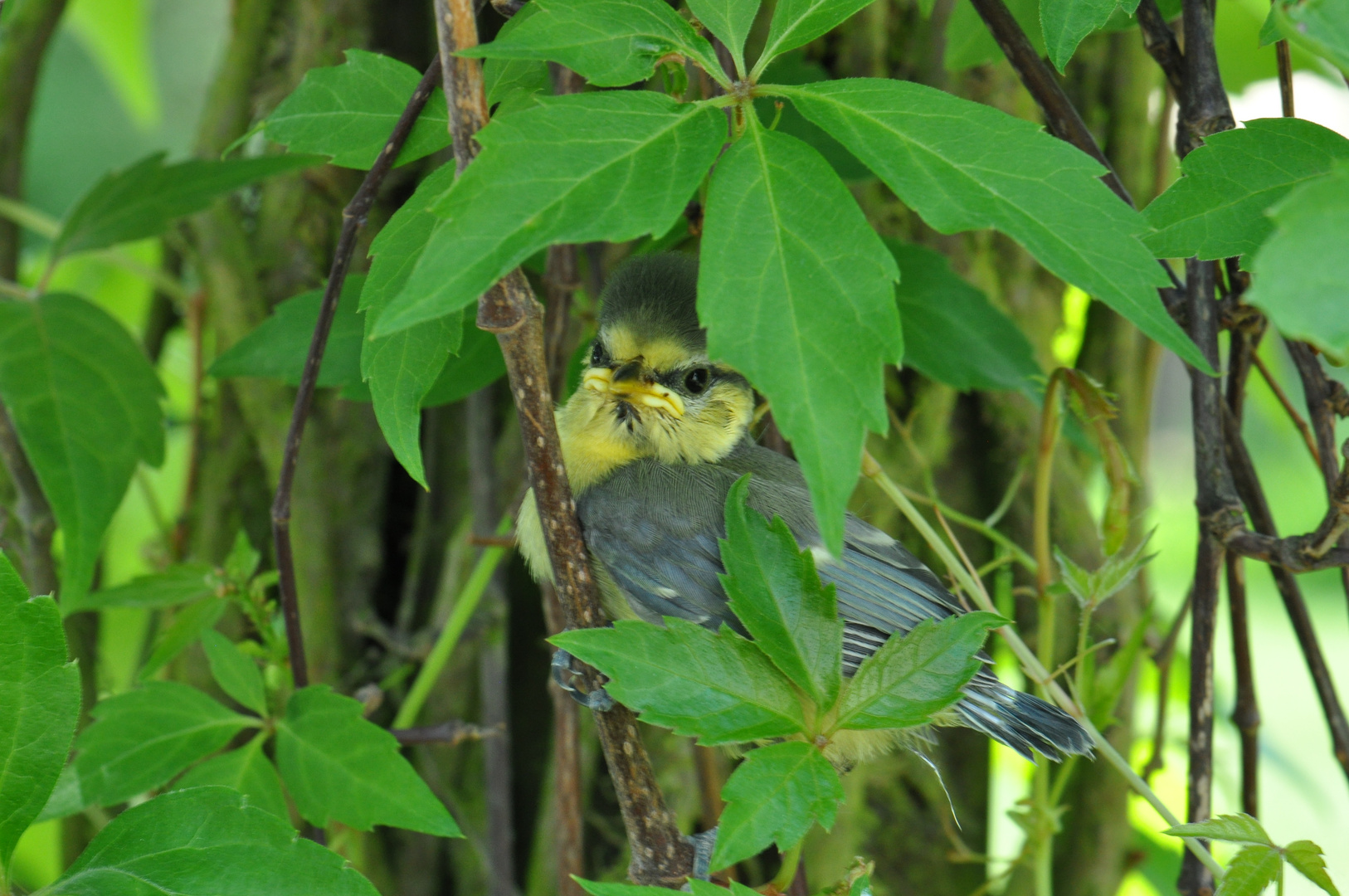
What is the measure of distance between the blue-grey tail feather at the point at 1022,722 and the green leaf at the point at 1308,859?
211mm

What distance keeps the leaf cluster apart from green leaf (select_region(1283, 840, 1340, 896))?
0.28 meters

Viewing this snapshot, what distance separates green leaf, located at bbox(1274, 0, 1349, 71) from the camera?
57 cm

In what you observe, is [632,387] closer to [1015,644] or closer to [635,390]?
[635,390]

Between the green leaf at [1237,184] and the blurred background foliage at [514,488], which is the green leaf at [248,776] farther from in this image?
the green leaf at [1237,184]

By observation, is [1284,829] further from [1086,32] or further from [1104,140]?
[1086,32]

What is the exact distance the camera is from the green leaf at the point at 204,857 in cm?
74

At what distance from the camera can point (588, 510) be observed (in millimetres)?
1251

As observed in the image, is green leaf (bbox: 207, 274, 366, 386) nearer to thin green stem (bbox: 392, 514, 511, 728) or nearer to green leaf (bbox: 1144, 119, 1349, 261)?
thin green stem (bbox: 392, 514, 511, 728)

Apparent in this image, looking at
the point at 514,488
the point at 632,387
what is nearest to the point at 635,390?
the point at 632,387

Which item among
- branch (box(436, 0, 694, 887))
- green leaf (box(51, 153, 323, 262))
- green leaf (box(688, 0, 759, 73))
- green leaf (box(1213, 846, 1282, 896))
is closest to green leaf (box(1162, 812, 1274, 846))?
green leaf (box(1213, 846, 1282, 896))

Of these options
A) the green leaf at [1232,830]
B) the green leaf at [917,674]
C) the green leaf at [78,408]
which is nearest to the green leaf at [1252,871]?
the green leaf at [1232,830]

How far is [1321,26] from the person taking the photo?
57cm

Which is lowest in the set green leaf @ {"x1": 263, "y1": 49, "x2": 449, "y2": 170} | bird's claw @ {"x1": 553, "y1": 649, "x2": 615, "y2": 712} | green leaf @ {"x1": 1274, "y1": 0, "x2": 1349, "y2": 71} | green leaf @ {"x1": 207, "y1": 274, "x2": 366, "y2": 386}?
bird's claw @ {"x1": 553, "y1": 649, "x2": 615, "y2": 712}

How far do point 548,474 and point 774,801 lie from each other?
277 millimetres
